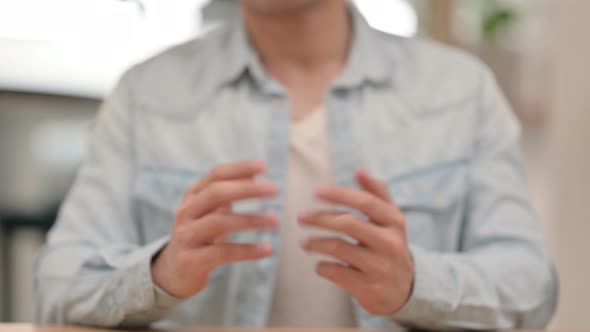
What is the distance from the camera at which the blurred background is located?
198cm

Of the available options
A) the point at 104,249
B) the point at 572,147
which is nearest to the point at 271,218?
the point at 104,249

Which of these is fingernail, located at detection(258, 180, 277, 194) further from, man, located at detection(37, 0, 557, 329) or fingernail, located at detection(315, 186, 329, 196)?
man, located at detection(37, 0, 557, 329)

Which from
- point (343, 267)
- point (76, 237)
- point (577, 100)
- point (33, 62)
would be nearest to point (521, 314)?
point (343, 267)

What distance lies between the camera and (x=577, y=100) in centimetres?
197

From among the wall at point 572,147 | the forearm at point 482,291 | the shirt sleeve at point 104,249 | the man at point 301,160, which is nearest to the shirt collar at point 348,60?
the man at point 301,160

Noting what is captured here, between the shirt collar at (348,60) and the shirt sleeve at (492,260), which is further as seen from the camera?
the shirt collar at (348,60)

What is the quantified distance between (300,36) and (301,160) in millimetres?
185

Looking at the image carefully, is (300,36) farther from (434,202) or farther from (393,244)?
(393,244)

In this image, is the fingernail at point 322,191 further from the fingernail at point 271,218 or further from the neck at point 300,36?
the neck at point 300,36

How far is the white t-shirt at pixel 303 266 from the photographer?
110 cm

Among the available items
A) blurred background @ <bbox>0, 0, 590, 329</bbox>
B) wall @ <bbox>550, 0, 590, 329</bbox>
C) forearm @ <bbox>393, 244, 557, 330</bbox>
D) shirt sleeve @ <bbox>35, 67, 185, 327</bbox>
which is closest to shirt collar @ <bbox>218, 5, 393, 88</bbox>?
shirt sleeve @ <bbox>35, 67, 185, 327</bbox>

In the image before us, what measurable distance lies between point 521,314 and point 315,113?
1.23 feet

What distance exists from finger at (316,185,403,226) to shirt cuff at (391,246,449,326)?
7 centimetres

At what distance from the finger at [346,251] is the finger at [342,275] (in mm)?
11
